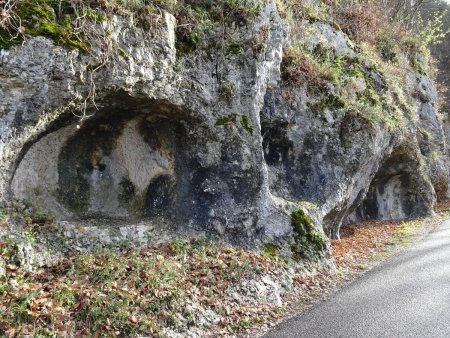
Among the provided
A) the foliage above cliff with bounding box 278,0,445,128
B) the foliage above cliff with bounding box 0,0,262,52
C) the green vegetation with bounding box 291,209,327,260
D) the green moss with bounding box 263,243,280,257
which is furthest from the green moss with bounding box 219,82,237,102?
the green moss with bounding box 263,243,280,257

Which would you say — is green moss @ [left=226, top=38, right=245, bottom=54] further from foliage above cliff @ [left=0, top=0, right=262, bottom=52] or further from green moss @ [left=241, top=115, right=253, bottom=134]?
green moss @ [left=241, top=115, right=253, bottom=134]

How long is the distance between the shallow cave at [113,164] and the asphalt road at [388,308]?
12.1 feet

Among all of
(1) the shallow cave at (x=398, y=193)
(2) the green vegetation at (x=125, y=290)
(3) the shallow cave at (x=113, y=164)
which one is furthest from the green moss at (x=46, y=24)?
(1) the shallow cave at (x=398, y=193)

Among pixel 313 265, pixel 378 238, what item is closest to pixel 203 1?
pixel 313 265

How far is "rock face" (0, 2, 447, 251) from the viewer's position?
600cm

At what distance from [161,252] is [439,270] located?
19.4 feet

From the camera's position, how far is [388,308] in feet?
20.2

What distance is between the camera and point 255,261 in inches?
289

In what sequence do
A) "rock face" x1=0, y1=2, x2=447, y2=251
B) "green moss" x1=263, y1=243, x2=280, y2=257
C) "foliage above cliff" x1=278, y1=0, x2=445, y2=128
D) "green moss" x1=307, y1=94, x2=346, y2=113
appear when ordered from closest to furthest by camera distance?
"rock face" x1=0, y1=2, x2=447, y2=251
"green moss" x1=263, y1=243, x2=280, y2=257
"green moss" x1=307, y1=94, x2=346, y2=113
"foliage above cliff" x1=278, y1=0, x2=445, y2=128

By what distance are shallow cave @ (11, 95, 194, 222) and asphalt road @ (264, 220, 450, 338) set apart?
3.68 m

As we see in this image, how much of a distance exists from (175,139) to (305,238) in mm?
3769

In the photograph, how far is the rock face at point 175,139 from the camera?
6.00 meters

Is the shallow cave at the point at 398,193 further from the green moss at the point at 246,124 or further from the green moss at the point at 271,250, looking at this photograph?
the green moss at the point at 246,124

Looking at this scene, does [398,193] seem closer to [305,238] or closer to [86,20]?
[305,238]
